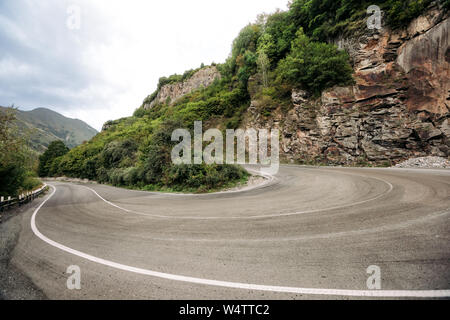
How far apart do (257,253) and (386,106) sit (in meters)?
21.6

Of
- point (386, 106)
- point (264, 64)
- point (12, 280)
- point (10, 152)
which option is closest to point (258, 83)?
point (264, 64)

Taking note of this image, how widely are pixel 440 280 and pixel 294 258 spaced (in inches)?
65.6

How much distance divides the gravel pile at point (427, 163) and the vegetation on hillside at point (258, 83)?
10271mm

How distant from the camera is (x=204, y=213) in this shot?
17.6 feet

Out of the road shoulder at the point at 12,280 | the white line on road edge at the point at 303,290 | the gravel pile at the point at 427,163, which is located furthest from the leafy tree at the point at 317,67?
the road shoulder at the point at 12,280

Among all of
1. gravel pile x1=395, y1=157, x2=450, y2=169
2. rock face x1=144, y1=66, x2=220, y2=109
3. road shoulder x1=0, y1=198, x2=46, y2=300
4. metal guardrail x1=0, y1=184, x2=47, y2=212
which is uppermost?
rock face x1=144, y1=66, x2=220, y2=109

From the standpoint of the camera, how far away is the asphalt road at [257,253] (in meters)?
2.07

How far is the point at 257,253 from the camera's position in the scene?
281 centimetres

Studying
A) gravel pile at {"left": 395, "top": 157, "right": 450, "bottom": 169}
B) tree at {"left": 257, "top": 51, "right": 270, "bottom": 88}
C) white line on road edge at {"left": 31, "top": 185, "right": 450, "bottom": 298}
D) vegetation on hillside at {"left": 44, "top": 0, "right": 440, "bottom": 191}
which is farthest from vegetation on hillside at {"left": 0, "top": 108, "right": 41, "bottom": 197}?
tree at {"left": 257, "top": 51, "right": 270, "bottom": 88}

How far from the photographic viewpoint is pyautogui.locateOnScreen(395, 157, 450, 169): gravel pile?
12.3 m

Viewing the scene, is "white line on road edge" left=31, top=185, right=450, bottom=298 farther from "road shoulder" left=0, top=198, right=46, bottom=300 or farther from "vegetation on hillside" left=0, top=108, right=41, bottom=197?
"vegetation on hillside" left=0, top=108, right=41, bottom=197

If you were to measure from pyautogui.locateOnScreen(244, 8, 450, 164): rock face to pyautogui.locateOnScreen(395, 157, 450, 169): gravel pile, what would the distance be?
963 mm
